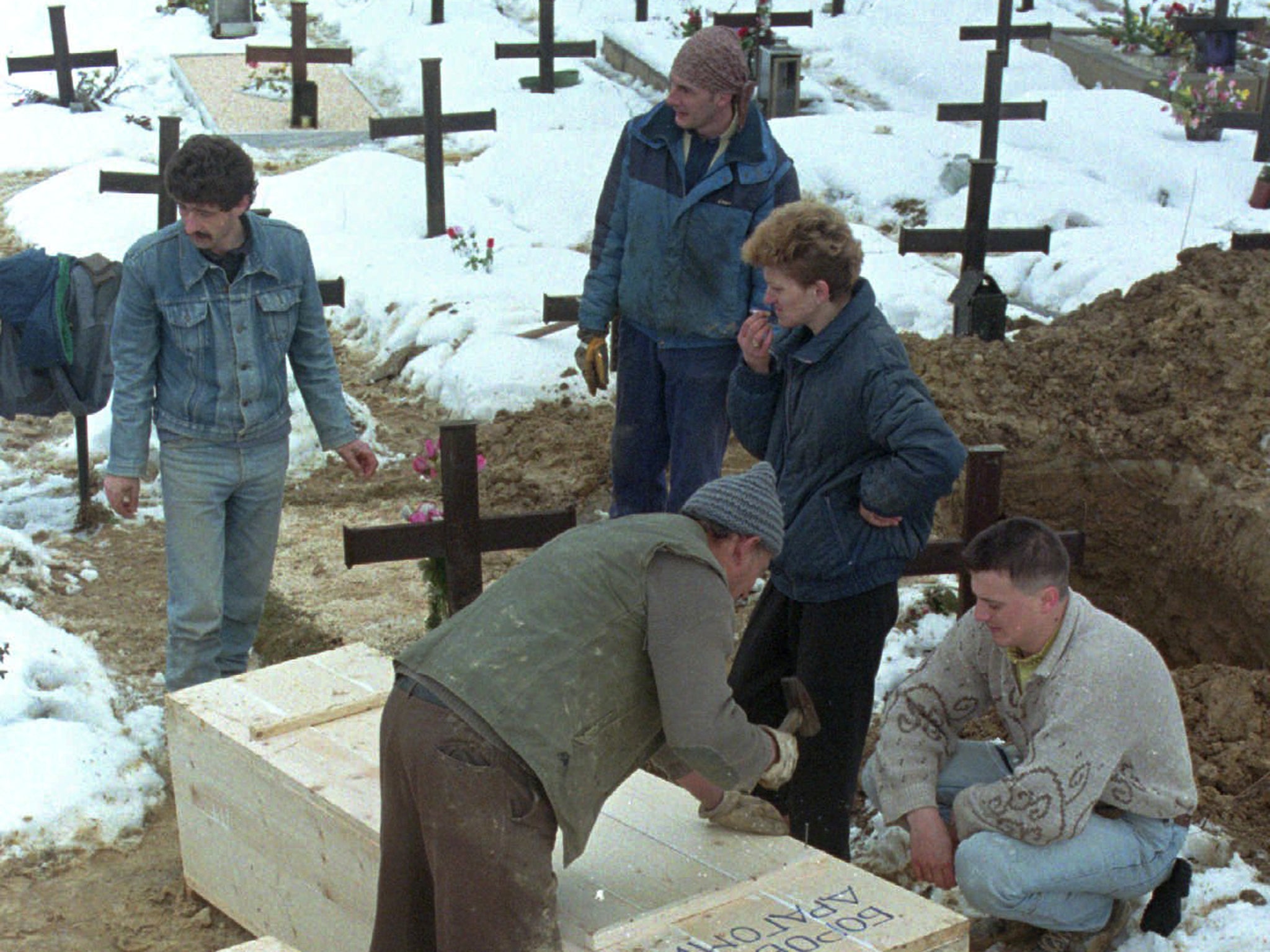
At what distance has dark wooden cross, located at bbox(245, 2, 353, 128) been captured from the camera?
14.8 m

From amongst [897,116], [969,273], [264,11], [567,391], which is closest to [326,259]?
[567,391]

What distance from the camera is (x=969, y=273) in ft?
28.3

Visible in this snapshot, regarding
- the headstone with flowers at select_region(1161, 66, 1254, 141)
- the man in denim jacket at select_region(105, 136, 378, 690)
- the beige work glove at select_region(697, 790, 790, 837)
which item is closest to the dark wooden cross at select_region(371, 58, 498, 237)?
the headstone with flowers at select_region(1161, 66, 1254, 141)

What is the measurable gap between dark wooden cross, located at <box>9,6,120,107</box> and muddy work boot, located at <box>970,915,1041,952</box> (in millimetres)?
13546

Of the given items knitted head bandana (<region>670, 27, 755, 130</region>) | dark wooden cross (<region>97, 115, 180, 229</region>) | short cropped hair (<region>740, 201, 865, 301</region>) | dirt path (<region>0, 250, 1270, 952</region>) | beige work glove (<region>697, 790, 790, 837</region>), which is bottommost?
dirt path (<region>0, 250, 1270, 952</region>)

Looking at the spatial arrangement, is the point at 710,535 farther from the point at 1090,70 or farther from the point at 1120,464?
the point at 1090,70

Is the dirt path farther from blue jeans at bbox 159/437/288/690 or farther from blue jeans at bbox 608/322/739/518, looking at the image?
blue jeans at bbox 608/322/739/518

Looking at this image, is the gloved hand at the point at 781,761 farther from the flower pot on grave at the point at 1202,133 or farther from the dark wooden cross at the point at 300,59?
the dark wooden cross at the point at 300,59

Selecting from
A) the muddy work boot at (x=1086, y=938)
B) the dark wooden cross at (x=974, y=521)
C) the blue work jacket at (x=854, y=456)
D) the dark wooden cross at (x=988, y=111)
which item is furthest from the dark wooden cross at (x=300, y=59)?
the muddy work boot at (x=1086, y=938)

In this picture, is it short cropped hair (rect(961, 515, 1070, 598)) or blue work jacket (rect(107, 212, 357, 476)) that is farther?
blue work jacket (rect(107, 212, 357, 476))

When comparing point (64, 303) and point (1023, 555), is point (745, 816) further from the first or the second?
point (64, 303)

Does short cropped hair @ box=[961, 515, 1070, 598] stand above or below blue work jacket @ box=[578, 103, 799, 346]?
below

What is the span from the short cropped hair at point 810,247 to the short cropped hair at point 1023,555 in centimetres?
73

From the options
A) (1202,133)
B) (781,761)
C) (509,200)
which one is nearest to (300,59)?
(509,200)
